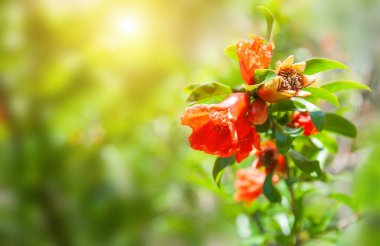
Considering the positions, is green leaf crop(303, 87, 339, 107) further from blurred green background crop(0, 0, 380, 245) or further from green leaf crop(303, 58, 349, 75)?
blurred green background crop(0, 0, 380, 245)

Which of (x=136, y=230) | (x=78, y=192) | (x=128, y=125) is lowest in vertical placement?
(x=136, y=230)

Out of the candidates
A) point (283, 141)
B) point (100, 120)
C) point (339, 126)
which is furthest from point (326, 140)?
point (100, 120)

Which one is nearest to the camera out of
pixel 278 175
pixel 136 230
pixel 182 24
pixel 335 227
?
pixel 278 175

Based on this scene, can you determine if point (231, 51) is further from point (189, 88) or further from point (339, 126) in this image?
point (339, 126)

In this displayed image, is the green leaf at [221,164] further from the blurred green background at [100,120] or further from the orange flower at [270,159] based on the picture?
the blurred green background at [100,120]

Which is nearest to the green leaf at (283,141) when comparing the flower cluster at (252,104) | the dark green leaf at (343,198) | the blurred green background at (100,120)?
the flower cluster at (252,104)

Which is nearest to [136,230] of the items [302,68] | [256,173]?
[256,173]

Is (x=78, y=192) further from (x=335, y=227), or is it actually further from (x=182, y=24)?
(x=335, y=227)
